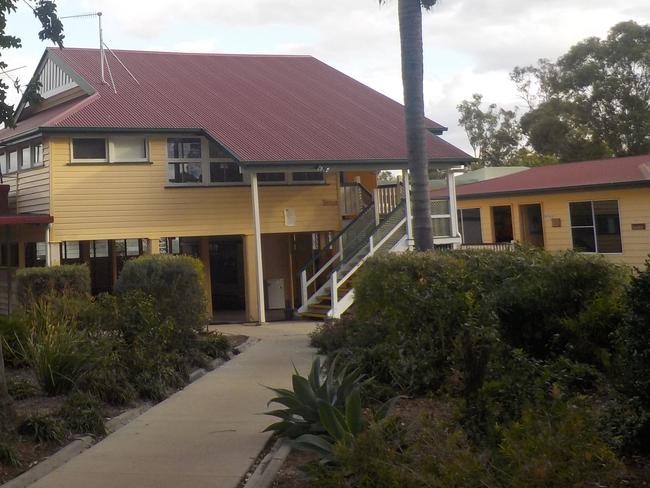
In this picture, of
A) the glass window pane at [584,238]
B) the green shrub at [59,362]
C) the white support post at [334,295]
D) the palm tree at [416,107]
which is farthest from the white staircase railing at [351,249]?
the green shrub at [59,362]

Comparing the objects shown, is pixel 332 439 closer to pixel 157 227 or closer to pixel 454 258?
pixel 454 258

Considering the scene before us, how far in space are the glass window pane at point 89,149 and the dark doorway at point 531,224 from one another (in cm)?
1529

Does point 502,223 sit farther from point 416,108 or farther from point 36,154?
point 36,154

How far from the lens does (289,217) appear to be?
2156cm

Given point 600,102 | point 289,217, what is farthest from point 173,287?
point 600,102

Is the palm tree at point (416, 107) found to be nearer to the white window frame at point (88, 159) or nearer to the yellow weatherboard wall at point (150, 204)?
the yellow weatherboard wall at point (150, 204)

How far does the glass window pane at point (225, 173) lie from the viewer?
68.7ft

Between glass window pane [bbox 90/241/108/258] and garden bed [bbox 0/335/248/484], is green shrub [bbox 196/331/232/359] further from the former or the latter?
glass window pane [bbox 90/241/108/258]

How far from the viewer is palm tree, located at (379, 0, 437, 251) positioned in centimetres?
1577

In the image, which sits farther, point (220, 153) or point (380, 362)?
point (220, 153)

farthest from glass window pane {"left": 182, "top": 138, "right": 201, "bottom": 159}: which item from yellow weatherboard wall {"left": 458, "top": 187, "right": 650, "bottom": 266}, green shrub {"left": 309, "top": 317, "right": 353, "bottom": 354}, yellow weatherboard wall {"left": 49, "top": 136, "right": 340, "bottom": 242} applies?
yellow weatherboard wall {"left": 458, "top": 187, "right": 650, "bottom": 266}

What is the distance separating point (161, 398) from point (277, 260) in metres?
13.5

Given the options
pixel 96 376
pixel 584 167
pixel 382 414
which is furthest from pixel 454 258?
pixel 584 167

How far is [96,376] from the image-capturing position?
30.9ft
